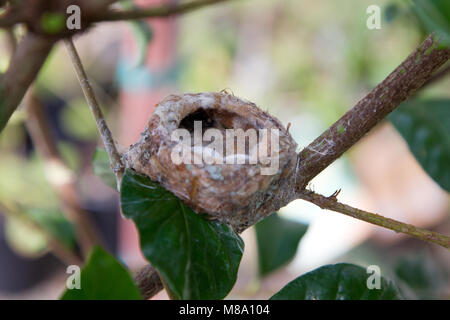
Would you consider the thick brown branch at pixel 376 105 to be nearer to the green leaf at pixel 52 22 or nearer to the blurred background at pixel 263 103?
the green leaf at pixel 52 22

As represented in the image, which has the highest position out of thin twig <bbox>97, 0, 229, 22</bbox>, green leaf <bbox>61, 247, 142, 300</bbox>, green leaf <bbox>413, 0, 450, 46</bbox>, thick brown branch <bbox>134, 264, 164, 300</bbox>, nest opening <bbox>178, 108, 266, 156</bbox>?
thin twig <bbox>97, 0, 229, 22</bbox>

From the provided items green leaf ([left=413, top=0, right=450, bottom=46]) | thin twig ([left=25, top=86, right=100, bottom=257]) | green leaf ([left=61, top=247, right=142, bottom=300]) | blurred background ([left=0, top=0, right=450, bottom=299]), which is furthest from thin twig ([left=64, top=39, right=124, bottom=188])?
blurred background ([left=0, top=0, right=450, bottom=299])

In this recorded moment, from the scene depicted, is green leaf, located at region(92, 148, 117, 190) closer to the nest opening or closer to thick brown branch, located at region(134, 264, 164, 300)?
the nest opening

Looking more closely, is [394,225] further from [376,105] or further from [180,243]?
[180,243]

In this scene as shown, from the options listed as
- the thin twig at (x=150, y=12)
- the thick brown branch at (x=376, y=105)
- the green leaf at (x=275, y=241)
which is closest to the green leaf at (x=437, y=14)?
the thick brown branch at (x=376, y=105)

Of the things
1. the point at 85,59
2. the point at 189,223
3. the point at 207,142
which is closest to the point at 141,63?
the point at 207,142
